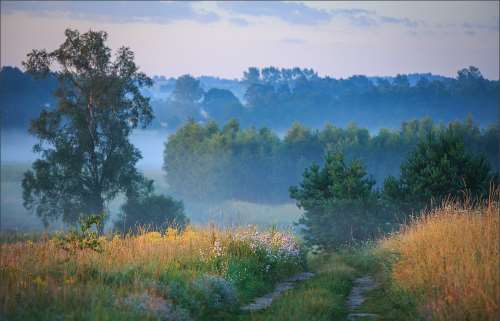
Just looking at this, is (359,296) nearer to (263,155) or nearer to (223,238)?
(223,238)

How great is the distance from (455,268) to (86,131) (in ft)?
122

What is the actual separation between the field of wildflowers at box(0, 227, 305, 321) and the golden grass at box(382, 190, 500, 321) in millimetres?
3585

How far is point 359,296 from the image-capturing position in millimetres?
13867

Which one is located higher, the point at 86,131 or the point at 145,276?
the point at 86,131

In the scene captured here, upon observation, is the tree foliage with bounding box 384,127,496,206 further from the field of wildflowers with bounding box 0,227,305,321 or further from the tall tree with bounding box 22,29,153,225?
the tall tree with bounding box 22,29,153,225

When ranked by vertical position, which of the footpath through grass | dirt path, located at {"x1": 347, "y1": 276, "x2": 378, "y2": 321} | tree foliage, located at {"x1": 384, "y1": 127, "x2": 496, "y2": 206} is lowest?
dirt path, located at {"x1": 347, "y1": 276, "x2": 378, "y2": 321}

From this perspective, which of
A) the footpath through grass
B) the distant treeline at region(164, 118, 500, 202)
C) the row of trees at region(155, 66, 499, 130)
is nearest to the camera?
the footpath through grass

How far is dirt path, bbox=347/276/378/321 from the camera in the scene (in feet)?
37.3

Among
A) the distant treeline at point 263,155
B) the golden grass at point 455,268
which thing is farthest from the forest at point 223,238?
the distant treeline at point 263,155

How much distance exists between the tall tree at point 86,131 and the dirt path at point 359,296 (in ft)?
99.1

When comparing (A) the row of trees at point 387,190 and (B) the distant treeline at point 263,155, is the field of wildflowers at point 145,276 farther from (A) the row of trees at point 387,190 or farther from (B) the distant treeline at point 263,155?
(B) the distant treeline at point 263,155

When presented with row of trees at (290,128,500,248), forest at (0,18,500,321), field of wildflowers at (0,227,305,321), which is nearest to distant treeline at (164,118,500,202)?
forest at (0,18,500,321)

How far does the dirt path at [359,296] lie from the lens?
11.4 metres

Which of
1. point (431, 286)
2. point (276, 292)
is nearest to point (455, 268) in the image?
point (431, 286)
